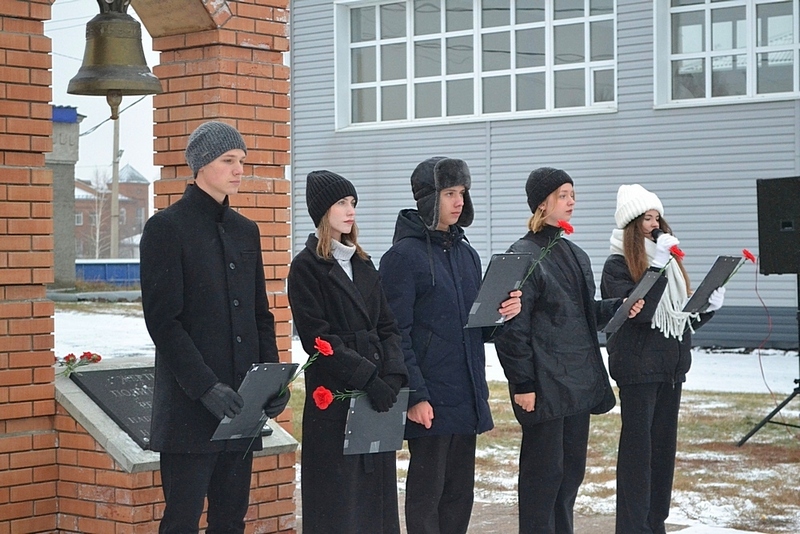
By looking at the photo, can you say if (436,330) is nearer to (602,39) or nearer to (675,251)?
(675,251)

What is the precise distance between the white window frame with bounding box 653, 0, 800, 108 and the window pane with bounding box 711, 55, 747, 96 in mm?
71

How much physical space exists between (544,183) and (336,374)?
158 centimetres

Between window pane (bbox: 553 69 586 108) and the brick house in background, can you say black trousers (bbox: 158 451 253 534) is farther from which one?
the brick house in background

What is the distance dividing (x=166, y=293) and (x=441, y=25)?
51.2ft

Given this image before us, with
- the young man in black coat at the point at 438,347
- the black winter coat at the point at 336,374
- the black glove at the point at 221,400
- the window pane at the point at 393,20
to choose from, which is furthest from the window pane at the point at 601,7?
the black glove at the point at 221,400

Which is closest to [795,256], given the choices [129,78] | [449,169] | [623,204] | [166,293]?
[623,204]

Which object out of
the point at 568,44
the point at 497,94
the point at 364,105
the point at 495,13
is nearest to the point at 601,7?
the point at 568,44

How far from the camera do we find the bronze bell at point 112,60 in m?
5.27

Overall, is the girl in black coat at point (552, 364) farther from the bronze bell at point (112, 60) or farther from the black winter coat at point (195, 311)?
the bronze bell at point (112, 60)

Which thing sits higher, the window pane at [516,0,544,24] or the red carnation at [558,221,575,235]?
the window pane at [516,0,544,24]

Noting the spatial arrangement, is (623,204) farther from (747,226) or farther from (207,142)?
(747,226)

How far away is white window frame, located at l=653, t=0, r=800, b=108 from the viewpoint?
16141mm

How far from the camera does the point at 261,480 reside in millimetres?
5688

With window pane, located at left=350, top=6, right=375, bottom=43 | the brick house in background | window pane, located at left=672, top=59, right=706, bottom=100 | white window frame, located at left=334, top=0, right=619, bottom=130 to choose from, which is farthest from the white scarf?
the brick house in background
